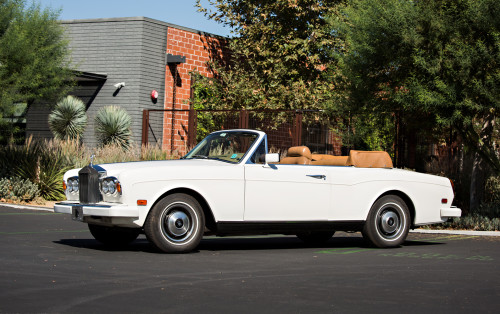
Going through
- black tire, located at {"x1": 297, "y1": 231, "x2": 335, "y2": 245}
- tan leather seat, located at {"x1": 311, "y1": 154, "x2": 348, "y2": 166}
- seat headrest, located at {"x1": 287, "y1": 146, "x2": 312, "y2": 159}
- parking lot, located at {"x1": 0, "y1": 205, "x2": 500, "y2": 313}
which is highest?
seat headrest, located at {"x1": 287, "y1": 146, "x2": 312, "y2": 159}

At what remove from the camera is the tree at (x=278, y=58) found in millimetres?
26172

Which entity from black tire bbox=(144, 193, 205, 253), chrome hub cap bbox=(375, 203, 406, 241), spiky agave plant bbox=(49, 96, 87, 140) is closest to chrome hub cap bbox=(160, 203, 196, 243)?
black tire bbox=(144, 193, 205, 253)

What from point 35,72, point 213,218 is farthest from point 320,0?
point 213,218

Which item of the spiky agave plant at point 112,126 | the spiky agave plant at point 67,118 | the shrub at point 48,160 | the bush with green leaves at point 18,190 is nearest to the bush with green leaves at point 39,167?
the shrub at point 48,160

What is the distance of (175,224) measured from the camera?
30.7 feet

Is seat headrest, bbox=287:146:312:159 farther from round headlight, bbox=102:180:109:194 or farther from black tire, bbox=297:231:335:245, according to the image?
round headlight, bbox=102:180:109:194

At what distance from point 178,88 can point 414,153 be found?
9.30 meters

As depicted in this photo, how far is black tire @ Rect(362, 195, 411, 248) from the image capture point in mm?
10812

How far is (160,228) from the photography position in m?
9.27

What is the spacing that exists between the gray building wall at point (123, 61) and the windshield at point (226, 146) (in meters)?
14.5

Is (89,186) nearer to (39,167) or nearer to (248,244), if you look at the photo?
(248,244)

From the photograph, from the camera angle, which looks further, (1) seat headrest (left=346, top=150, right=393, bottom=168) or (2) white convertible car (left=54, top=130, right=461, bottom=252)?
(1) seat headrest (left=346, top=150, right=393, bottom=168)

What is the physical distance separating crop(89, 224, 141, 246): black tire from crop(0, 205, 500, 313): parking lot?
19cm

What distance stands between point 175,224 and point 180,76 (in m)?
17.6
